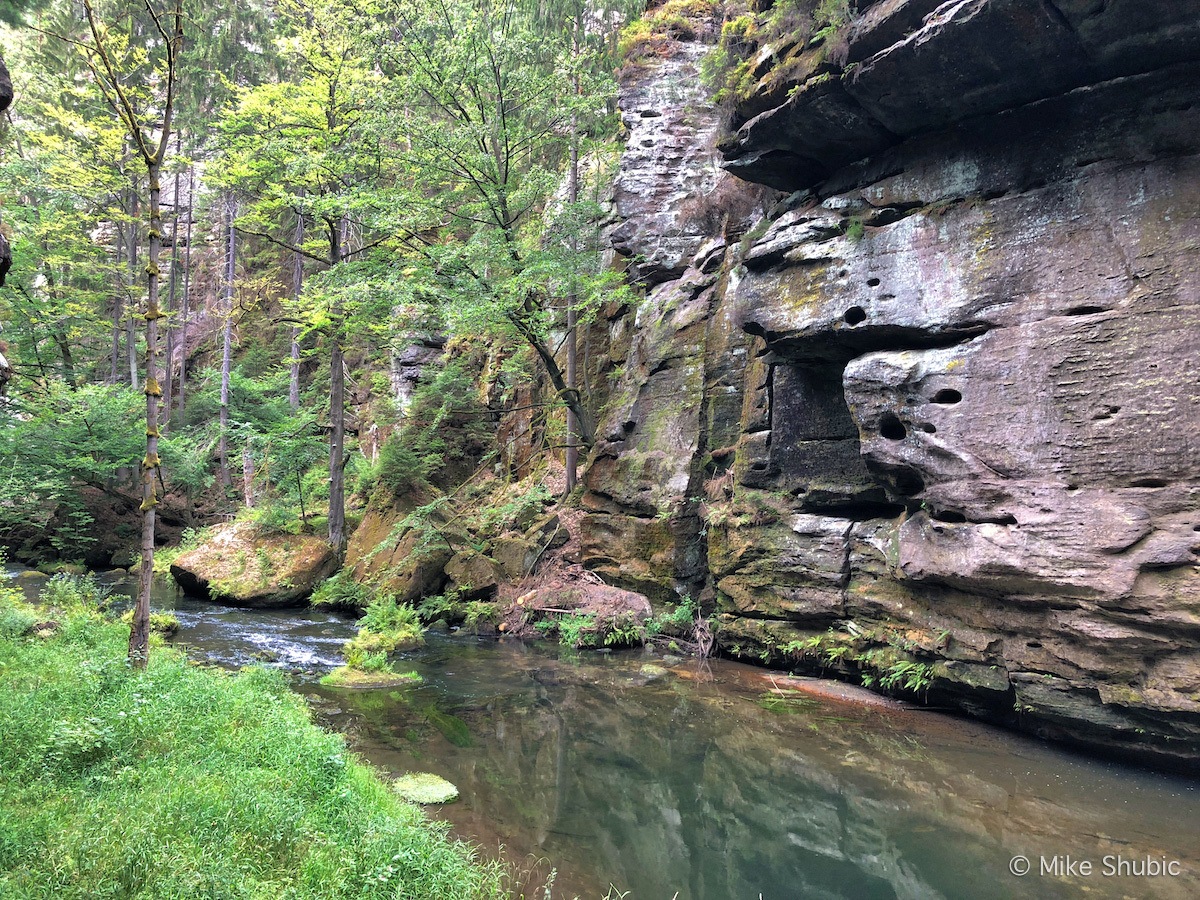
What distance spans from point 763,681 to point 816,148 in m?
8.98

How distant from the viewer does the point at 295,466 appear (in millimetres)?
19984

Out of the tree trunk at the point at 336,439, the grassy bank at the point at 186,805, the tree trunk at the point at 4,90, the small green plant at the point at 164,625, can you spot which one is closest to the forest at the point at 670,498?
the grassy bank at the point at 186,805

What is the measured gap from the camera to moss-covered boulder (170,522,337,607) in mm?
16641

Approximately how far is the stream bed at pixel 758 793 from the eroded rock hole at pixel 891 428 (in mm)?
3867

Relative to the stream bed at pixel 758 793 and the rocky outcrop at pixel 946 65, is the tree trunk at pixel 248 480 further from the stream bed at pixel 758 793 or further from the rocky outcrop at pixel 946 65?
the rocky outcrop at pixel 946 65

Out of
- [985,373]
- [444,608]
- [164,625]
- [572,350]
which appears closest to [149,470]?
[164,625]

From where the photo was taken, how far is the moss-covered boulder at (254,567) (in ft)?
54.6

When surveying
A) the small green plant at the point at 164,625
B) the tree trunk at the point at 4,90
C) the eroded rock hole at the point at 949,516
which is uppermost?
the tree trunk at the point at 4,90

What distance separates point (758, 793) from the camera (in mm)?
7172

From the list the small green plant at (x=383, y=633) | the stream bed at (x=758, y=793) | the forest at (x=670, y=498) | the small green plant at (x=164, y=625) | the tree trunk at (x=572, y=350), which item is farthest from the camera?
the tree trunk at (x=572, y=350)

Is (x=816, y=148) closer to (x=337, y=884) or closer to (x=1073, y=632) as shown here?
(x=1073, y=632)

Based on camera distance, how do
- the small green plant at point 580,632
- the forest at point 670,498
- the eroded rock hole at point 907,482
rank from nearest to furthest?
the forest at point 670,498, the eroded rock hole at point 907,482, the small green plant at point 580,632

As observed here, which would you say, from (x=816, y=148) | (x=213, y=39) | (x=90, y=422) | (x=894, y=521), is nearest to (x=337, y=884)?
(x=894, y=521)

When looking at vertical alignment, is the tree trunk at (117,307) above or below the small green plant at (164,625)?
above
